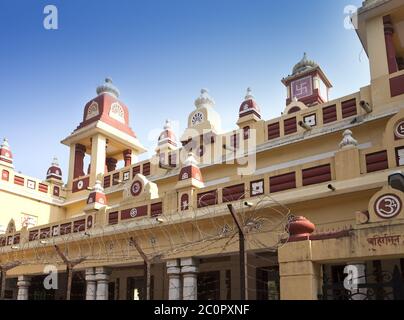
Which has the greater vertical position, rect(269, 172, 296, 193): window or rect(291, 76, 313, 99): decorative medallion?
rect(291, 76, 313, 99): decorative medallion

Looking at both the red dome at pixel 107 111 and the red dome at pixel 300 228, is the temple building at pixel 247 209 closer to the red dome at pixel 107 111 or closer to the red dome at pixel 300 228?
the red dome at pixel 300 228

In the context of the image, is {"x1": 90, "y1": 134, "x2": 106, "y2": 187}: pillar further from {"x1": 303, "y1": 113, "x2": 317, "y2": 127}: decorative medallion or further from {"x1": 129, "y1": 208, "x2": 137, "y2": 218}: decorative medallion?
{"x1": 303, "y1": 113, "x2": 317, "y2": 127}: decorative medallion

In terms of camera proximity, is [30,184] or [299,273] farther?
[30,184]

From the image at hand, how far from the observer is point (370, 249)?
342 inches

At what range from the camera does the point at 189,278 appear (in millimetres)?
14312

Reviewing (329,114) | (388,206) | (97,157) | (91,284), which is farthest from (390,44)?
(97,157)

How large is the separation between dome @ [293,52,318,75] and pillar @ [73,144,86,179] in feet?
44.1

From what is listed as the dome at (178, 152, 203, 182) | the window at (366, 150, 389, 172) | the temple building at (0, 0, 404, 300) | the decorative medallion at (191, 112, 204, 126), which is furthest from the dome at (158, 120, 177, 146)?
the window at (366, 150, 389, 172)

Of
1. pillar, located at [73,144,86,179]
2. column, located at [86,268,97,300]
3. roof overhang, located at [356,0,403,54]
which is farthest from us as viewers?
pillar, located at [73,144,86,179]

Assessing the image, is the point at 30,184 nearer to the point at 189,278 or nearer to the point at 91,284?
the point at 91,284

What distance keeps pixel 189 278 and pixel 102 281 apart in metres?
4.01

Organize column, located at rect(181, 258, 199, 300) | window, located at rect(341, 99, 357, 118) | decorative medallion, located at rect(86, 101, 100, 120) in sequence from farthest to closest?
decorative medallion, located at rect(86, 101, 100, 120) → window, located at rect(341, 99, 357, 118) → column, located at rect(181, 258, 199, 300)

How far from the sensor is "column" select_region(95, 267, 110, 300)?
54.5ft
